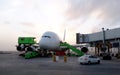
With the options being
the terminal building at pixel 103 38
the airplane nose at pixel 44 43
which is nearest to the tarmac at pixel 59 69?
the airplane nose at pixel 44 43

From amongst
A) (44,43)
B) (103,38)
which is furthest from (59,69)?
(103,38)

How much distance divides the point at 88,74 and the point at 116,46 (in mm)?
49163

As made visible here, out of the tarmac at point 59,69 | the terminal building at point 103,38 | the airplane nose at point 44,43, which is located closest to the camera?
the tarmac at point 59,69

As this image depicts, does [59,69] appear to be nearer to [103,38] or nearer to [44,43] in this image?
[44,43]

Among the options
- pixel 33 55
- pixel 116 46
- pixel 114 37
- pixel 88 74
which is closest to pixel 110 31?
pixel 114 37

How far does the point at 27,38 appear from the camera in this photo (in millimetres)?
66375

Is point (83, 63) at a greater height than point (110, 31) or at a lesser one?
lesser

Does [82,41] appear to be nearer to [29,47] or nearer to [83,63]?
[29,47]

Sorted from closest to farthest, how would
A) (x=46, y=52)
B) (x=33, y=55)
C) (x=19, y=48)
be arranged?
(x=33, y=55) < (x=46, y=52) < (x=19, y=48)

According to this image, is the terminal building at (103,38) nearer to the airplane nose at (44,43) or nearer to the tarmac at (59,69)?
the airplane nose at (44,43)

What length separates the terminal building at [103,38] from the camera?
194ft

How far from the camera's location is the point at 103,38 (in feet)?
251

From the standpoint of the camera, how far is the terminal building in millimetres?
59013

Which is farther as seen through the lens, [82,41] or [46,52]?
[82,41]
